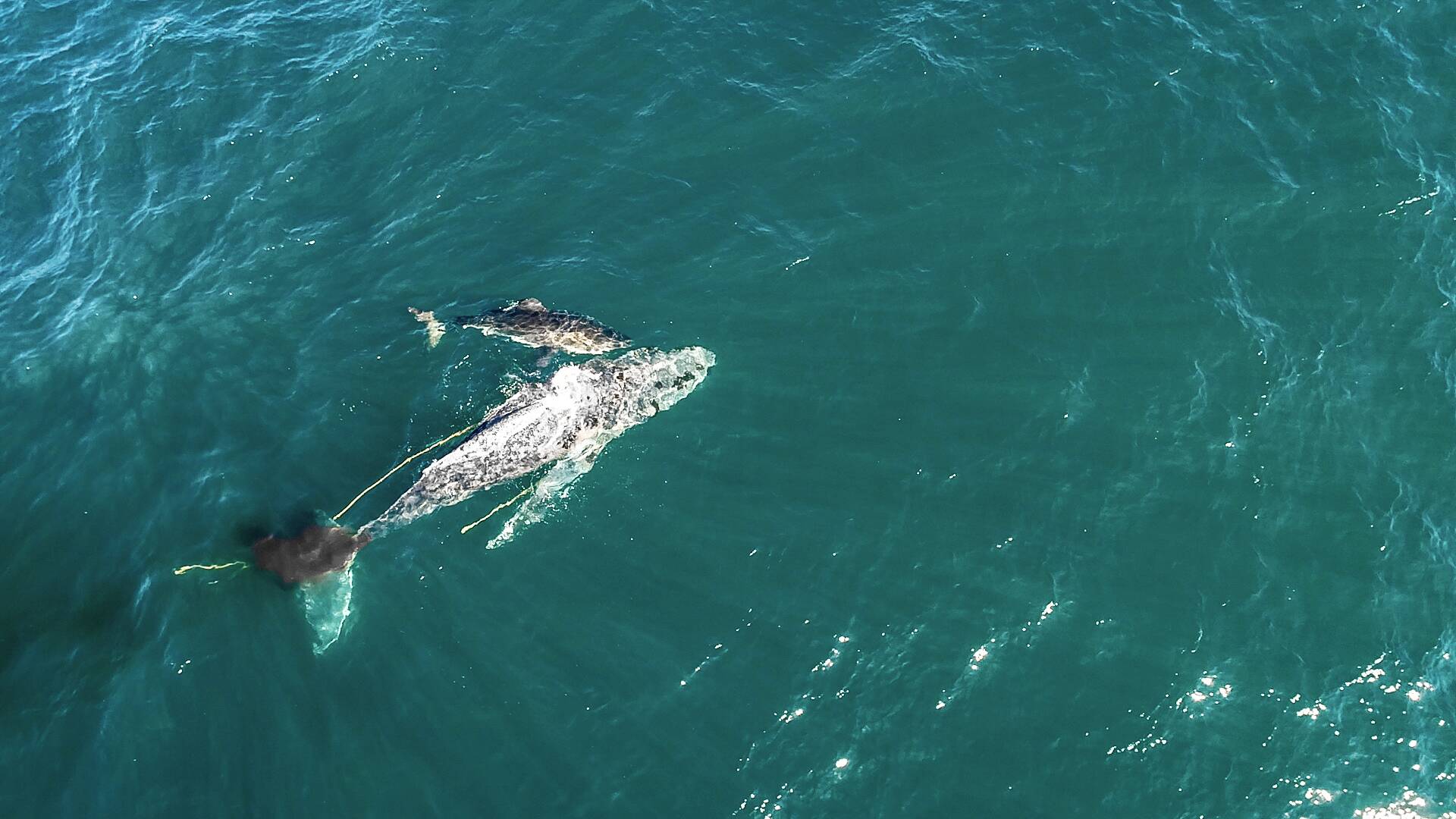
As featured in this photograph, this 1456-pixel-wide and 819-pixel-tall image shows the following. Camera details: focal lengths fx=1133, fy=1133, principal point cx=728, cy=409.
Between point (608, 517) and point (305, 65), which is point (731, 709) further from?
point (305, 65)

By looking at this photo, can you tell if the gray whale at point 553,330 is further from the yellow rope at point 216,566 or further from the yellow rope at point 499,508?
the yellow rope at point 216,566

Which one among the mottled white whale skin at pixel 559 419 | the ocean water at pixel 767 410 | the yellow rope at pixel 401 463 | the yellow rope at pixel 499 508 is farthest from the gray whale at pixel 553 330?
the yellow rope at pixel 499 508

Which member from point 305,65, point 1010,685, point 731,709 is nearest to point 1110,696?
point 1010,685

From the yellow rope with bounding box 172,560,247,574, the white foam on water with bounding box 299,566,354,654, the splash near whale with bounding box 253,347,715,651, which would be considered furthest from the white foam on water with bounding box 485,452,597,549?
the yellow rope with bounding box 172,560,247,574

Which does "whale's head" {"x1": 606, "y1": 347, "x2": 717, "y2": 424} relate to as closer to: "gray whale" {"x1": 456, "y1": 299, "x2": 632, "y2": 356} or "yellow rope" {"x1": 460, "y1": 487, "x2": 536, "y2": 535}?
"gray whale" {"x1": 456, "y1": 299, "x2": 632, "y2": 356}

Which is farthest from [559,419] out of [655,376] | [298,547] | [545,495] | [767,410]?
[298,547]

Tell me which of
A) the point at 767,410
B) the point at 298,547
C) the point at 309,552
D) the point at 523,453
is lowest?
the point at 309,552

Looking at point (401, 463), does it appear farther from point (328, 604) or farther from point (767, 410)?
point (767, 410)
